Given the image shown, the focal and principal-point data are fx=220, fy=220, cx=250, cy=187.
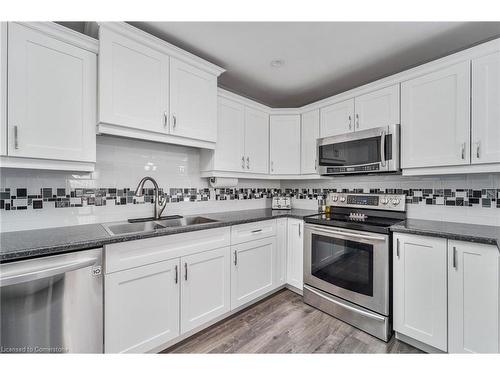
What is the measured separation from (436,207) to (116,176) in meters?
2.84

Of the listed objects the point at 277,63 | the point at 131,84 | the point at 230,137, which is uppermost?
the point at 277,63

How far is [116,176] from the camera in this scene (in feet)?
6.12

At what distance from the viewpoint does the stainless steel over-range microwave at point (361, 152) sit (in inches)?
77.4

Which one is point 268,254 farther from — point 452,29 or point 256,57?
point 452,29

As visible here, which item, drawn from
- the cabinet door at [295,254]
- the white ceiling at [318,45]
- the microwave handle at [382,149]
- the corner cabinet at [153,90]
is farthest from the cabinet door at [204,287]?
the white ceiling at [318,45]

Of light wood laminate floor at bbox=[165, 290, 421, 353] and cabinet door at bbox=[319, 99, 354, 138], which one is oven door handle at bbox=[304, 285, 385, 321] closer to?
light wood laminate floor at bbox=[165, 290, 421, 353]

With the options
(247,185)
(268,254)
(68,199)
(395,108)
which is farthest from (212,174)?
(395,108)

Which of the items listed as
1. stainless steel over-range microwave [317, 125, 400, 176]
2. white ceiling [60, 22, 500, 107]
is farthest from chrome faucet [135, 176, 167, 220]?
stainless steel over-range microwave [317, 125, 400, 176]

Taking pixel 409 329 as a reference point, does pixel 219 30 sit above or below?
above

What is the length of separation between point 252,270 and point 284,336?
60cm

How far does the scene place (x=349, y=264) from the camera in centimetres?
194

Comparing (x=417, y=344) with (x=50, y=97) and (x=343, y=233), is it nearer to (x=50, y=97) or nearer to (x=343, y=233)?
(x=343, y=233)

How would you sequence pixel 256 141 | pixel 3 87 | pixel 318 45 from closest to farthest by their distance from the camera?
pixel 3 87, pixel 318 45, pixel 256 141

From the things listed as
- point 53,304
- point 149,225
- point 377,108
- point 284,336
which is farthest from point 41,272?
point 377,108
